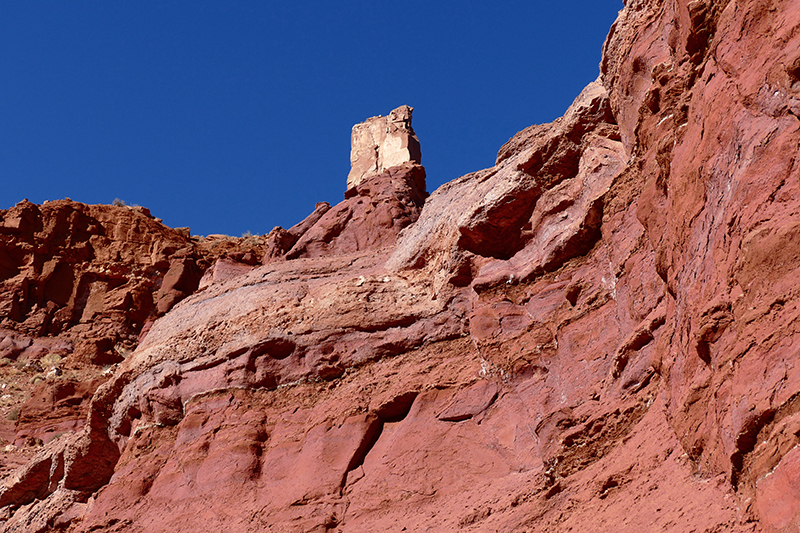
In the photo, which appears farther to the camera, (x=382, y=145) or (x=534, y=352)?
(x=382, y=145)

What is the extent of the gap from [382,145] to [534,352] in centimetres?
1977

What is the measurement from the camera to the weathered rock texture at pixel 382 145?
31.3 metres

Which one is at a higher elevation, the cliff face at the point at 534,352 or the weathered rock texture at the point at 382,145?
the weathered rock texture at the point at 382,145

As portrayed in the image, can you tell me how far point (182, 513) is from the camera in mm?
15336

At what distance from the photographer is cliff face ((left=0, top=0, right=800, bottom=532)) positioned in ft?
24.5

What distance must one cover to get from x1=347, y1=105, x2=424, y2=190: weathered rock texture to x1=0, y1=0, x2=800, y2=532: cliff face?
7.75 meters

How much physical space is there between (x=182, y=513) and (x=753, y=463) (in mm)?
11004

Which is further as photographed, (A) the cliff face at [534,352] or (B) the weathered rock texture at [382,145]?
(B) the weathered rock texture at [382,145]

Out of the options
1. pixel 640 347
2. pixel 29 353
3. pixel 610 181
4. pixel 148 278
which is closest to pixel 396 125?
pixel 148 278

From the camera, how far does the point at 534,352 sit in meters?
13.3

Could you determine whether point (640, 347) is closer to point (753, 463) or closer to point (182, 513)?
point (753, 463)

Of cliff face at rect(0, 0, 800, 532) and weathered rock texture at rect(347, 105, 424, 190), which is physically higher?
weathered rock texture at rect(347, 105, 424, 190)

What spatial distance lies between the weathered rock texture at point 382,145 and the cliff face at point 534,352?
7.75m

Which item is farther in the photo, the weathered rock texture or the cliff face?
the weathered rock texture
